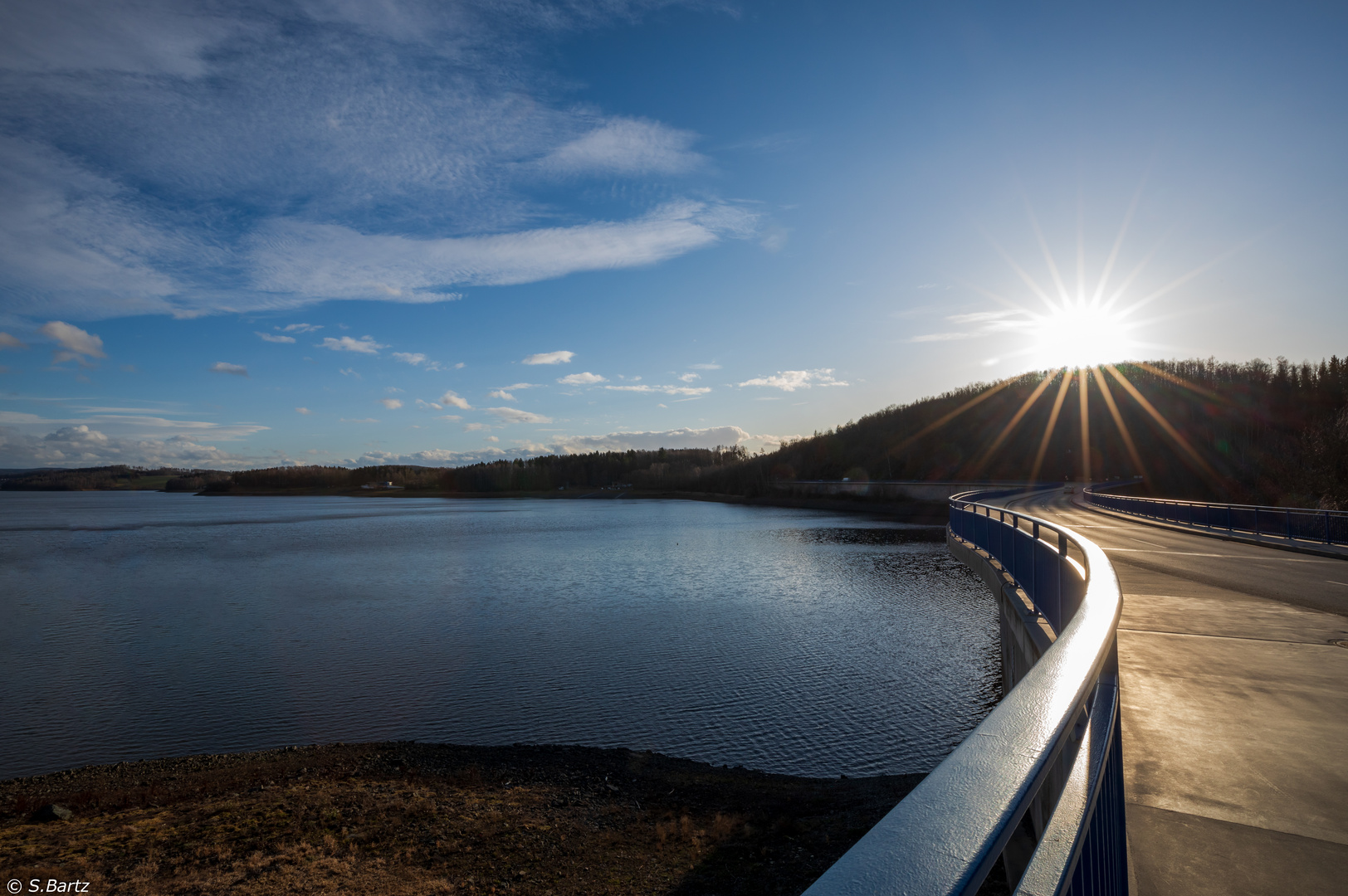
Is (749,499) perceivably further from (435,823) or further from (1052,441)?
(435,823)

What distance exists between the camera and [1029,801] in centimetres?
134

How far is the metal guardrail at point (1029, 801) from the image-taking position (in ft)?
3.47

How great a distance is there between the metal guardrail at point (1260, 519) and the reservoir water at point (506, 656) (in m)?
7.86

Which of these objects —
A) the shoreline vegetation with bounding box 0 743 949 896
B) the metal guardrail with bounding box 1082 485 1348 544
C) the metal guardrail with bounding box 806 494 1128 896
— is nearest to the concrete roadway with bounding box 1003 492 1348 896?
the metal guardrail with bounding box 806 494 1128 896

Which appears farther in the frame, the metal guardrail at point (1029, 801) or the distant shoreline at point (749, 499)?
the distant shoreline at point (749, 499)

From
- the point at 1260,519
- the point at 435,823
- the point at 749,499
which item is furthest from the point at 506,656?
the point at 749,499

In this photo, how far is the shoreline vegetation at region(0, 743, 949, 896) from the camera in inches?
356

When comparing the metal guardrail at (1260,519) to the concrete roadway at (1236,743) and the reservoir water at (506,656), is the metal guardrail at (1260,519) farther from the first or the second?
the concrete roadway at (1236,743)

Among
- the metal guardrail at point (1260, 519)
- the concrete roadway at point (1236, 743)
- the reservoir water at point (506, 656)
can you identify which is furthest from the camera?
the metal guardrail at point (1260, 519)

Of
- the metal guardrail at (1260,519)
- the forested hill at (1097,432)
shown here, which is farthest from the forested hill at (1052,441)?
the metal guardrail at (1260,519)

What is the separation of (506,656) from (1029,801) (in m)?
20.4

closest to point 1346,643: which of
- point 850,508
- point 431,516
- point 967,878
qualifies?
point 967,878

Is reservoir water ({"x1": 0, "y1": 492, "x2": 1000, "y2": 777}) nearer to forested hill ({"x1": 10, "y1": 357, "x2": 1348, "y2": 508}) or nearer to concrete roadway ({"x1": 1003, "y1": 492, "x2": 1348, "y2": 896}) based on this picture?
concrete roadway ({"x1": 1003, "y1": 492, "x2": 1348, "y2": 896})

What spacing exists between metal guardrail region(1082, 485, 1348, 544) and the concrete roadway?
9897 mm
